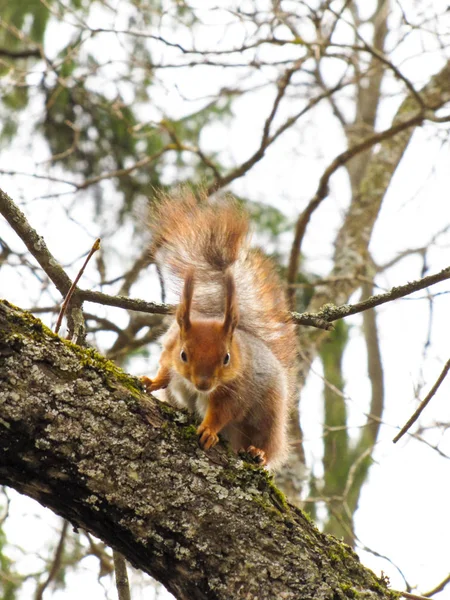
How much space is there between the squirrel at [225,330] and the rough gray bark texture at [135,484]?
0.72 metres

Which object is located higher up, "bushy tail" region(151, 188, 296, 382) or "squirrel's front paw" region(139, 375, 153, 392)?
"bushy tail" region(151, 188, 296, 382)

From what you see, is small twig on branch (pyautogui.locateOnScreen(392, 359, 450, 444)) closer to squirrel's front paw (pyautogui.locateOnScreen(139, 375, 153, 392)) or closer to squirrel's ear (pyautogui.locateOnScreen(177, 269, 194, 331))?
squirrel's ear (pyautogui.locateOnScreen(177, 269, 194, 331))

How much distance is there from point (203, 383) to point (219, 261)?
0.52 metres

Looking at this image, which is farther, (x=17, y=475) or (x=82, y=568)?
(x=82, y=568)

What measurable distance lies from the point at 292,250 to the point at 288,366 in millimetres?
1282

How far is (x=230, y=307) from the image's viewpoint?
2391mm

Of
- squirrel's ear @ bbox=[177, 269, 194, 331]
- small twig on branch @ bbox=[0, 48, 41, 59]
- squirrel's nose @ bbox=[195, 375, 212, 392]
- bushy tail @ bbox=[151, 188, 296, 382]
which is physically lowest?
squirrel's nose @ bbox=[195, 375, 212, 392]

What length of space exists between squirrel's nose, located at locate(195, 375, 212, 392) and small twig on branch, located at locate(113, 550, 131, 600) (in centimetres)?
58

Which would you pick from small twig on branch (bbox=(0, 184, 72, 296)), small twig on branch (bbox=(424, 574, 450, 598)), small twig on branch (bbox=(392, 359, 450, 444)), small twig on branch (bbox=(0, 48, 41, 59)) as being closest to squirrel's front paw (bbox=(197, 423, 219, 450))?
small twig on branch (bbox=(392, 359, 450, 444))

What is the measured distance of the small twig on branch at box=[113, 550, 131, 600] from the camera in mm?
1947

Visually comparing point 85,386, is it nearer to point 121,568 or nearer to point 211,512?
point 211,512

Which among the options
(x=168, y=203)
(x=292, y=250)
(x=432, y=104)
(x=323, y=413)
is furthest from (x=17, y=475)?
(x=432, y=104)

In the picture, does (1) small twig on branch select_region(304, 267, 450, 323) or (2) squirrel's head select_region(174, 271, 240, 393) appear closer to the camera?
(1) small twig on branch select_region(304, 267, 450, 323)

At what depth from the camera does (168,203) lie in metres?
2.53
